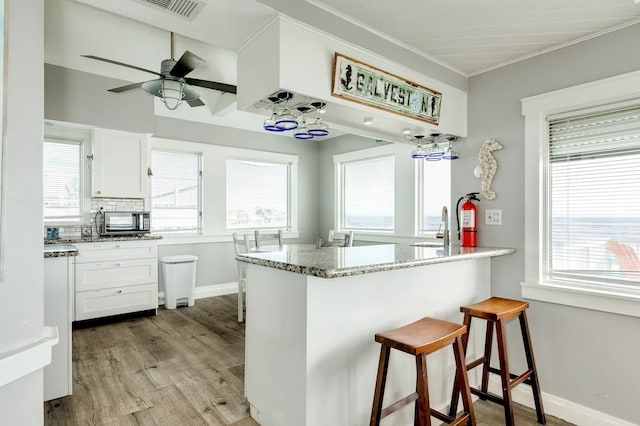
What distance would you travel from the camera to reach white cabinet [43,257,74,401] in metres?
2.26

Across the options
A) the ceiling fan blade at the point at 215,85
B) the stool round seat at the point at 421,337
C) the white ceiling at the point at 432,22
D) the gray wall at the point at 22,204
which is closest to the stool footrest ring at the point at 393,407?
the stool round seat at the point at 421,337

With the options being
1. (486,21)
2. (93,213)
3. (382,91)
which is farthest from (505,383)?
(93,213)

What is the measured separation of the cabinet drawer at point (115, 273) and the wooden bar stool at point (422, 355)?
353cm

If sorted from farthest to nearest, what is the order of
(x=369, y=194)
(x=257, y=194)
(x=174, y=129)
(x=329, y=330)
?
(x=257, y=194)
(x=369, y=194)
(x=174, y=129)
(x=329, y=330)

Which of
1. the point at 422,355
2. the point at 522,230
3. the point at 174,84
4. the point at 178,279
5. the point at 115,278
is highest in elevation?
the point at 174,84

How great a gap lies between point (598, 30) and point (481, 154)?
967 millimetres

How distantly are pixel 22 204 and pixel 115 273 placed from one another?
11.3 ft

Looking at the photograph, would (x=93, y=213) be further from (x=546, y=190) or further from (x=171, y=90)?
(x=546, y=190)

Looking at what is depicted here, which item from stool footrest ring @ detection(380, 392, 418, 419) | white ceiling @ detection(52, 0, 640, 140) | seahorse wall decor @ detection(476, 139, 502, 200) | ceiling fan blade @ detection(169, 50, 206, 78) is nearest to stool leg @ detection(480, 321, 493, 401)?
stool footrest ring @ detection(380, 392, 418, 419)

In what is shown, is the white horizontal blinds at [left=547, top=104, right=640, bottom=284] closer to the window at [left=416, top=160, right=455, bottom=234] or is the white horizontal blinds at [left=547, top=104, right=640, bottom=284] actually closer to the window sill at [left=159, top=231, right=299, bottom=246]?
the window at [left=416, top=160, right=455, bottom=234]

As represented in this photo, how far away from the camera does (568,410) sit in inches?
86.0

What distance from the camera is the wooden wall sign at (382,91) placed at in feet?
6.46

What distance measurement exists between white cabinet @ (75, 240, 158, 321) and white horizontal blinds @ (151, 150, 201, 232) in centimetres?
67

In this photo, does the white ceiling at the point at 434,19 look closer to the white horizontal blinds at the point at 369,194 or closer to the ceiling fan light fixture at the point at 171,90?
the ceiling fan light fixture at the point at 171,90
